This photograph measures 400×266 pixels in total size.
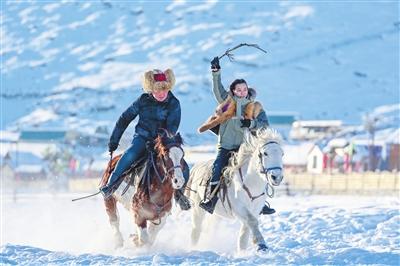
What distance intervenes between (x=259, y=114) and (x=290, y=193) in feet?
108

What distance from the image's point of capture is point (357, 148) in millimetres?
90000

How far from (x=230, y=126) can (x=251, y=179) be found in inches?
35.4

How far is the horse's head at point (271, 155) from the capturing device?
514 inches

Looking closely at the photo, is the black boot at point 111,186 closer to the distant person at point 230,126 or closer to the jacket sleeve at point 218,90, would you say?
the distant person at point 230,126

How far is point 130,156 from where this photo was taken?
14.2m

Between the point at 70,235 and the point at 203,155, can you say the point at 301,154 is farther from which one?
the point at 70,235

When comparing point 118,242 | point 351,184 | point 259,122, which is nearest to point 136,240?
point 118,242

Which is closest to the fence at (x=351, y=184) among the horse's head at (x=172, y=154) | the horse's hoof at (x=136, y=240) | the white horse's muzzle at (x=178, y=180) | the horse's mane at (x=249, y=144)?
the horse's mane at (x=249, y=144)

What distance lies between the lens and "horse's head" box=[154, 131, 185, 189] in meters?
13.2

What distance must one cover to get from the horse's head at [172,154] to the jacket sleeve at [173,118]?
16 centimetres

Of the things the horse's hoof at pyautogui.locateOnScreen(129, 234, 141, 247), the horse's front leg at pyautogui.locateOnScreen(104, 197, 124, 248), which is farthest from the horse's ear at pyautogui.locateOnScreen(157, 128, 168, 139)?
the horse's front leg at pyautogui.locateOnScreen(104, 197, 124, 248)

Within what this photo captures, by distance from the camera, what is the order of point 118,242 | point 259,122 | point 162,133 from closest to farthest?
point 162,133, point 259,122, point 118,242

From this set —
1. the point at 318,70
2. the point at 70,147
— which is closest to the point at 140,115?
the point at 70,147

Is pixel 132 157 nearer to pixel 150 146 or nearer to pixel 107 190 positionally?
pixel 150 146
